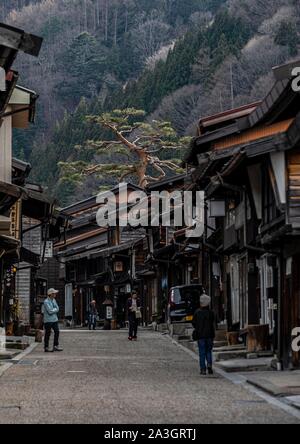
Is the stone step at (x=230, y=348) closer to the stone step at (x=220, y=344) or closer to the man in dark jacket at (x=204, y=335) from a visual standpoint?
the stone step at (x=220, y=344)

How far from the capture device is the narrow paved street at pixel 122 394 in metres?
14.0

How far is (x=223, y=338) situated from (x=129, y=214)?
110ft

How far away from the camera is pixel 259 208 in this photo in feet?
89.2

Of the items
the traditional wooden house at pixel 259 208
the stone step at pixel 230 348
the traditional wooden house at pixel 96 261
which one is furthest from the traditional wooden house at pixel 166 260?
the stone step at pixel 230 348

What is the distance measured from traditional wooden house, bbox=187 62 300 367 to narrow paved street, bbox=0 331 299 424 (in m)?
2.70

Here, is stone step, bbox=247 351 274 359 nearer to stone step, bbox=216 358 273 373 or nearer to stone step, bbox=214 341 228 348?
stone step, bbox=216 358 273 373

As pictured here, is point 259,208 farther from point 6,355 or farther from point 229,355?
point 6,355

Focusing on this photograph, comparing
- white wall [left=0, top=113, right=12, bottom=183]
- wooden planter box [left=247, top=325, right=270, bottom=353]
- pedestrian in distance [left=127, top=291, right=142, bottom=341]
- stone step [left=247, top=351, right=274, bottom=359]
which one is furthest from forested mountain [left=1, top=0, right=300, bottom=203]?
stone step [left=247, top=351, right=274, bottom=359]

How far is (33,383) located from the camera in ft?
64.7

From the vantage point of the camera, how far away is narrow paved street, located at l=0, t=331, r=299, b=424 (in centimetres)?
1397

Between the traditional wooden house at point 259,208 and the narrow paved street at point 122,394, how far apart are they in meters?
2.70

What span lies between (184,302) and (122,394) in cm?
2705
